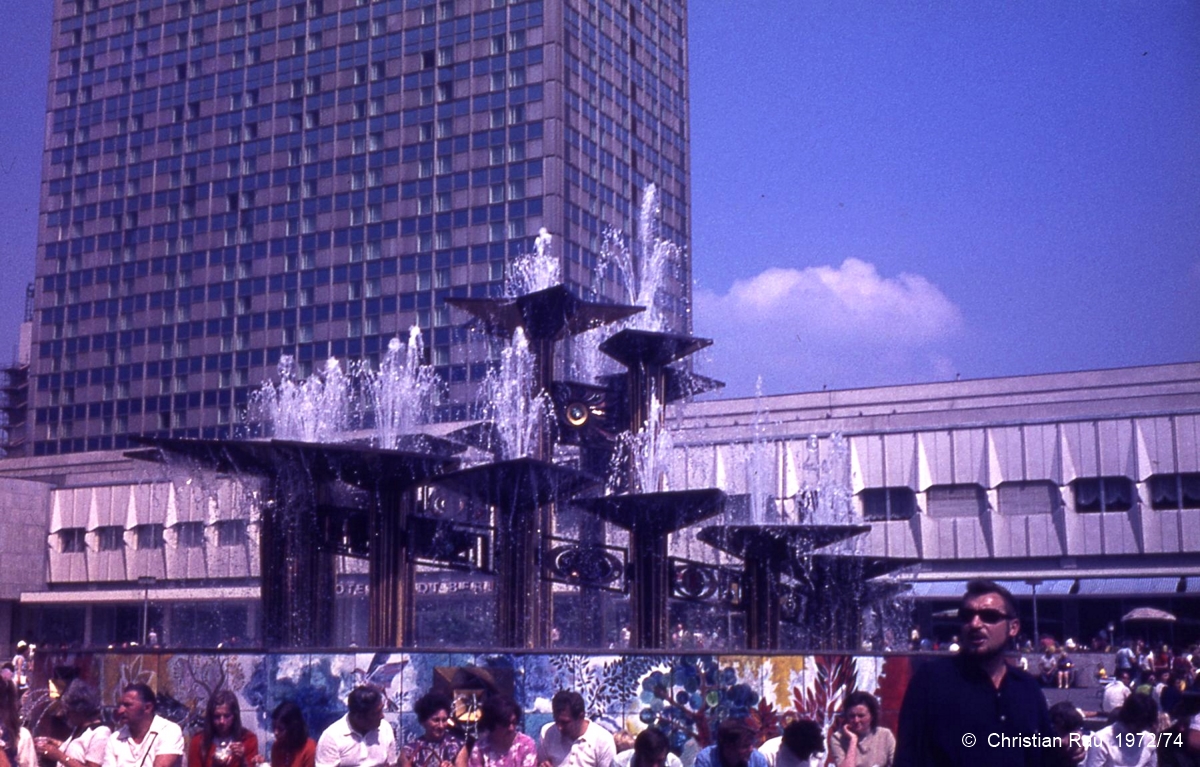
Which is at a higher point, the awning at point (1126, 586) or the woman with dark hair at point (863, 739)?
the awning at point (1126, 586)

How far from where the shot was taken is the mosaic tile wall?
1175 cm

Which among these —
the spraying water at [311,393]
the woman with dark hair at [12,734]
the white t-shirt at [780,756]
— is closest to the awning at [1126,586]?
the spraying water at [311,393]

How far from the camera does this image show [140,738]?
326 inches

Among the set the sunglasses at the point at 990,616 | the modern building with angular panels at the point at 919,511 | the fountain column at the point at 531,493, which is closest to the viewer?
the sunglasses at the point at 990,616

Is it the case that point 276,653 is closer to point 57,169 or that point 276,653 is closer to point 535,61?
point 535,61

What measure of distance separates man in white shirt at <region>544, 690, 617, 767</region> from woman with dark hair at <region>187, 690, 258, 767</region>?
1.86 meters

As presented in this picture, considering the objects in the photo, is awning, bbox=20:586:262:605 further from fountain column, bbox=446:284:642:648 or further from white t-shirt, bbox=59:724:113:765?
white t-shirt, bbox=59:724:113:765

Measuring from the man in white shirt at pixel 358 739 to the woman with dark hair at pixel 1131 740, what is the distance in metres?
4.07

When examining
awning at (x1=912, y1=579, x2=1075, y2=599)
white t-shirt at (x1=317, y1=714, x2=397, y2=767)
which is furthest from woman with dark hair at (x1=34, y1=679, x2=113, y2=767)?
awning at (x1=912, y1=579, x2=1075, y2=599)

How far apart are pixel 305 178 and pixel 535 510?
5688 centimetres

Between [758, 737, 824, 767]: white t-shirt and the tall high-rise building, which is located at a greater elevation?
the tall high-rise building

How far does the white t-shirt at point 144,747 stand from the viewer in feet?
26.9

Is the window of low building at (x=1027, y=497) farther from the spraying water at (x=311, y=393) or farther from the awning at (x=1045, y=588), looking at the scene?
the spraying water at (x=311, y=393)

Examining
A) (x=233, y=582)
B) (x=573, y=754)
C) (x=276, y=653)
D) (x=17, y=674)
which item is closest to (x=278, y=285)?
(x=233, y=582)
